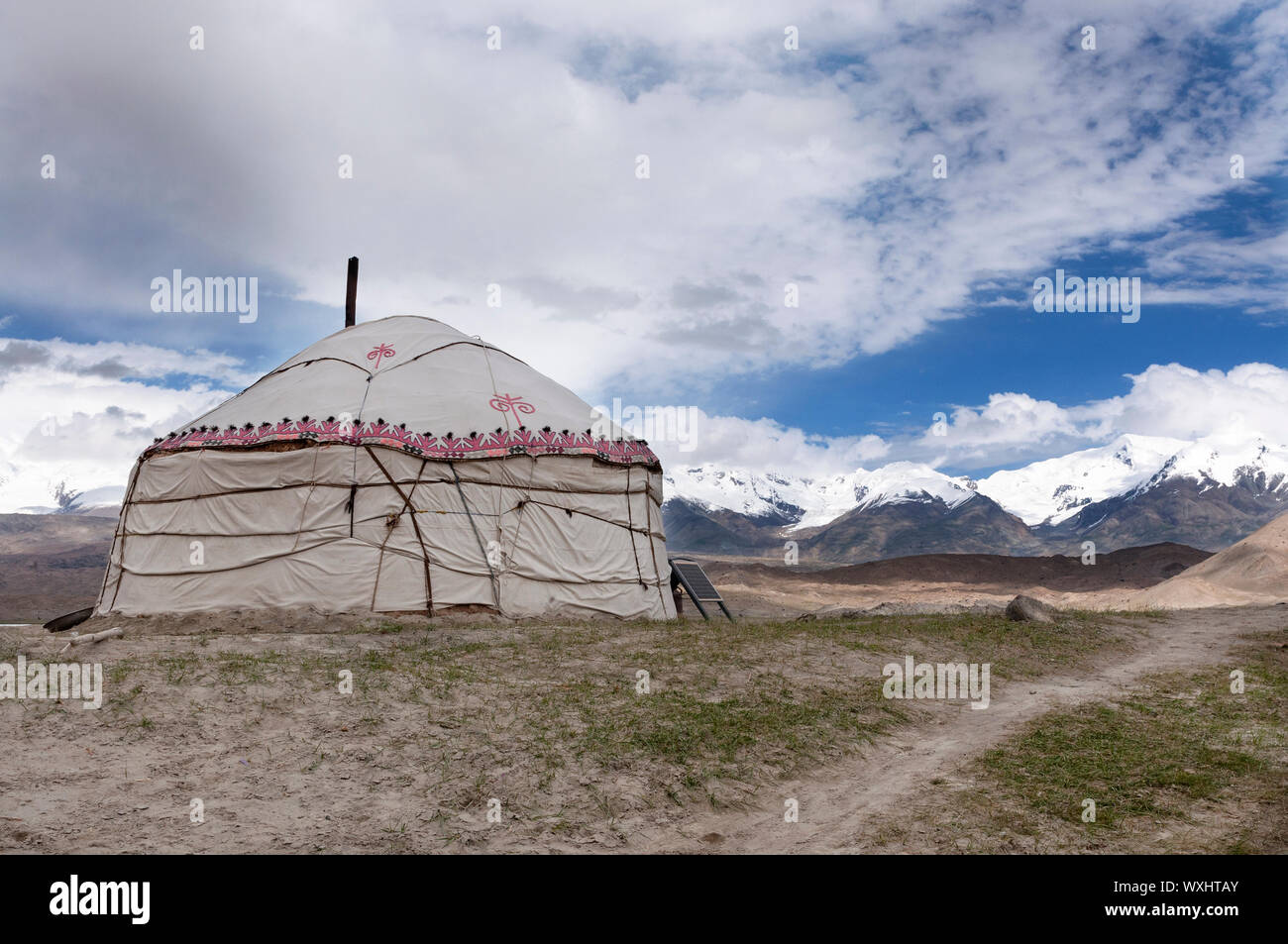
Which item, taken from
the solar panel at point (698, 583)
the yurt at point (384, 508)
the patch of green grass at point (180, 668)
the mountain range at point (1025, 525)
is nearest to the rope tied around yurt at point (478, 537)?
the yurt at point (384, 508)

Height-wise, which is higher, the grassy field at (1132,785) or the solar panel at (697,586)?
the solar panel at (697,586)

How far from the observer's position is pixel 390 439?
9961mm

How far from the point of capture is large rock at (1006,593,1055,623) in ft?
35.7

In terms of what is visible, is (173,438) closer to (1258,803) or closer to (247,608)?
(247,608)

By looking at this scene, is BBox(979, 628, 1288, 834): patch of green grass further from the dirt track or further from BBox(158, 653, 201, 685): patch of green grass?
BBox(158, 653, 201, 685): patch of green grass

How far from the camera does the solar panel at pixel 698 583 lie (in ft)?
41.5

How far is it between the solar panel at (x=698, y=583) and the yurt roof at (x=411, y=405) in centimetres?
216

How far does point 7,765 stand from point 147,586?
6301 mm

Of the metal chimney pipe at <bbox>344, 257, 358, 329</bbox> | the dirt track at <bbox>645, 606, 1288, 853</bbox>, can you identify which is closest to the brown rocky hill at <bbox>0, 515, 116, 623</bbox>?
the metal chimney pipe at <bbox>344, 257, 358, 329</bbox>

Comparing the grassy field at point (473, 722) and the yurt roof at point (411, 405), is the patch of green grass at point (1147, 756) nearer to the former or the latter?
the grassy field at point (473, 722)

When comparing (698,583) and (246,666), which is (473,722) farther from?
(698,583)

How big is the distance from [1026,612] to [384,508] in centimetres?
841

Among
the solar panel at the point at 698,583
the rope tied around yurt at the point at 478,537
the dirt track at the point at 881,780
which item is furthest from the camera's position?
the solar panel at the point at 698,583
